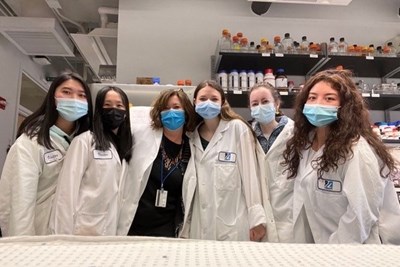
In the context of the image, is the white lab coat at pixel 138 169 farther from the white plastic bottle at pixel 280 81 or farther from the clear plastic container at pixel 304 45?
the clear plastic container at pixel 304 45

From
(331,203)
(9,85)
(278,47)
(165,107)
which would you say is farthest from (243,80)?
(9,85)

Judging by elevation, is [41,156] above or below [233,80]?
below

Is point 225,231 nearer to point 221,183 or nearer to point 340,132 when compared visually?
point 221,183

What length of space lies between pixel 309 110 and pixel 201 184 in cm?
67

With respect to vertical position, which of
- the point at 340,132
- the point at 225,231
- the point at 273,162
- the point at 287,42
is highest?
the point at 287,42

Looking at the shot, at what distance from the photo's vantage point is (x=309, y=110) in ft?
4.95

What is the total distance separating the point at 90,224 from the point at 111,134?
524 millimetres

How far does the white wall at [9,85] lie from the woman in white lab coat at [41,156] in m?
3.35

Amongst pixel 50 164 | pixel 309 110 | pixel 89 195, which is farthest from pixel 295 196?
pixel 50 164

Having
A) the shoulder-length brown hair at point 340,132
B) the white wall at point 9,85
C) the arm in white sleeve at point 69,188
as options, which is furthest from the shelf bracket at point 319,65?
the white wall at point 9,85

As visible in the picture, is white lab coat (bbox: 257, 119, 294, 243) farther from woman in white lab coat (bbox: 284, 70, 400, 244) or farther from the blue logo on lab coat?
the blue logo on lab coat

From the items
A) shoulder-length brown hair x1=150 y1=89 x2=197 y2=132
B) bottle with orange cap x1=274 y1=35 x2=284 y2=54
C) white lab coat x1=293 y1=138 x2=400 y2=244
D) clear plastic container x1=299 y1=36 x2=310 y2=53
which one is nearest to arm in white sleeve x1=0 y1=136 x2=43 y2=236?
shoulder-length brown hair x1=150 y1=89 x2=197 y2=132

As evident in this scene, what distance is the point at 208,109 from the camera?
1847mm

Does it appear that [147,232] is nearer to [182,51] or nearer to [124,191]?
[124,191]
